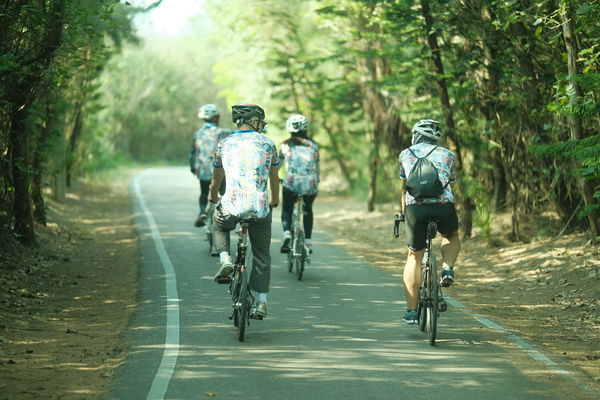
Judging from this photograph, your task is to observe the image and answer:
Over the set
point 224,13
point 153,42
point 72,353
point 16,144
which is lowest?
point 72,353

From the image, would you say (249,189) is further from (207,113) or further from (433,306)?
(207,113)

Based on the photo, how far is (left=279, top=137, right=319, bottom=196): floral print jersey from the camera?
11.9 meters

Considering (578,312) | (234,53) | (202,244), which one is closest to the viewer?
(578,312)

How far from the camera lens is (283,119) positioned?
25.9 m

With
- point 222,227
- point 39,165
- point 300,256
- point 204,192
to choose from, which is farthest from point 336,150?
point 222,227

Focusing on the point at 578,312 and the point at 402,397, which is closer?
the point at 402,397

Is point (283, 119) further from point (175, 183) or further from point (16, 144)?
point (16, 144)

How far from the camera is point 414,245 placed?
830cm

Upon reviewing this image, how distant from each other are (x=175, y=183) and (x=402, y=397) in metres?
28.7

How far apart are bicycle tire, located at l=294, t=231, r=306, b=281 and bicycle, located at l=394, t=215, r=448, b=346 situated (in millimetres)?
3612

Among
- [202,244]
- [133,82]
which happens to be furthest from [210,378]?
[133,82]

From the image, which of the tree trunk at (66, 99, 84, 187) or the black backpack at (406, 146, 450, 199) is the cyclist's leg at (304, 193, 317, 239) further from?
the tree trunk at (66, 99, 84, 187)

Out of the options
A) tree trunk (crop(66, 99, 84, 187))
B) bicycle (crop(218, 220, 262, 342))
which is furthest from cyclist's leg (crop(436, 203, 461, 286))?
tree trunk (crop(66, 99, 84, 187))

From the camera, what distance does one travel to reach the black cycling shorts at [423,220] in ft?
26.8
